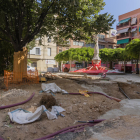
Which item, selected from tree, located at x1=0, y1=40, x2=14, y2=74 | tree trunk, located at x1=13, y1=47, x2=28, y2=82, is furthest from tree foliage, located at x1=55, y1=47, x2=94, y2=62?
tree trunk, located at x1=13, y1=47, x2=28, y2=82

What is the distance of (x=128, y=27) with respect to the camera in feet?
136

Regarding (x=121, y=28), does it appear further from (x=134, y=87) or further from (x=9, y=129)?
(x=9, y=129)

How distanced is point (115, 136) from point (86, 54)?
23381 millimetres

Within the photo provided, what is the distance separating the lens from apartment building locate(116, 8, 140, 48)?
3856cm

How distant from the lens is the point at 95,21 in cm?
852

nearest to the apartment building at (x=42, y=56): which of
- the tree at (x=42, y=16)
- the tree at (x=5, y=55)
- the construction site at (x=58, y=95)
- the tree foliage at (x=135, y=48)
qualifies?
the tree at (x=5, y=55)

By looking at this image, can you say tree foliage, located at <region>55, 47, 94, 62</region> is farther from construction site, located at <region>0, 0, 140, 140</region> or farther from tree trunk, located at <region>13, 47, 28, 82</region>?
tree trunk, located at <region>13, 47, 28, 82</region>

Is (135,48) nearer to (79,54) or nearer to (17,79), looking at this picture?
(79,54)

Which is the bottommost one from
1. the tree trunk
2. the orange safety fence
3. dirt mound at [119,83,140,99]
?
dirt mound at [119,83,140,99]

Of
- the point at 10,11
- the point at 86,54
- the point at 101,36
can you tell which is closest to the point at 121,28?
the point at 101,36

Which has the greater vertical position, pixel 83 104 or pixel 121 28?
pixel 121 28

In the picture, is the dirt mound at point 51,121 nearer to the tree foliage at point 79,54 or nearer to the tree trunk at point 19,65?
the tree trunk at point 19,65

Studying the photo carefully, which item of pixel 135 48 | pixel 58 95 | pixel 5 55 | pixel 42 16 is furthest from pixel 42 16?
pixel 135 48

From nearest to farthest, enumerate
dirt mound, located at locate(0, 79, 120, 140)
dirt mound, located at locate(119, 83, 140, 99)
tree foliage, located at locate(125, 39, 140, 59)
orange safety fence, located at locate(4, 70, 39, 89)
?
dirt mound, located at locate(0, 79, 120, 140) < orange safety fence, located at locate(4, 70, 39, 89) < dirt mound, located at locate(119, 83, 140, 99) < tree foliage, located at locate(125, 39, 140, 59)
